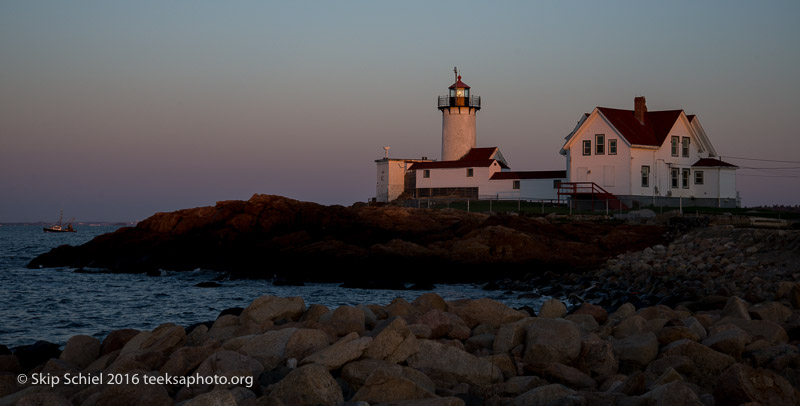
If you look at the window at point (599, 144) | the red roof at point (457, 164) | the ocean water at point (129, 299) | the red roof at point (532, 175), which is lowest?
the ocean water at point (129, 299)

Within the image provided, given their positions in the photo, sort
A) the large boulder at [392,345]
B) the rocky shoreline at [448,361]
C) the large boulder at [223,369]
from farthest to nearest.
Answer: the large boulder at [392,345]
the large boulder at [223,369]
the rocky shoreline at [448,361]

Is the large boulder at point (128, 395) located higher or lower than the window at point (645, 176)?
lower

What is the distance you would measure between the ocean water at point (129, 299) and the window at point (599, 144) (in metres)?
19.4

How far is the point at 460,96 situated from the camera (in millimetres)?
54500

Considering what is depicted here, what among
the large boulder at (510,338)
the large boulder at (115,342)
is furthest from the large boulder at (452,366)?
the large boulder at (115,342)

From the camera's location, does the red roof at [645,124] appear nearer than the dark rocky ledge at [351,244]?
No

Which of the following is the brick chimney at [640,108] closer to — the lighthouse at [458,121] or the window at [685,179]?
the window at [685,179]

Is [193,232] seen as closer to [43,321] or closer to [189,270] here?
[189,270]

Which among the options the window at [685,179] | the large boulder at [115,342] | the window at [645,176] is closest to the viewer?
the large boulder at [115,342]

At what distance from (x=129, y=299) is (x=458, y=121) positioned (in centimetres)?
3607

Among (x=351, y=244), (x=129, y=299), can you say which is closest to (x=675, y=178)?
(x=351, y=244)

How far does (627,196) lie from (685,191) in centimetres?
452

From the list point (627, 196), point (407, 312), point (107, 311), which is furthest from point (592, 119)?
point (407, 312)

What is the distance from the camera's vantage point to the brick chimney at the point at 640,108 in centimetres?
4141
